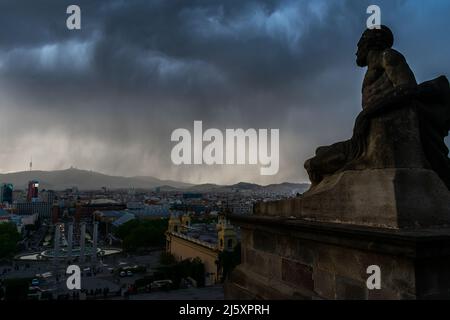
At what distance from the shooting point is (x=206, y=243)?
34344 mm

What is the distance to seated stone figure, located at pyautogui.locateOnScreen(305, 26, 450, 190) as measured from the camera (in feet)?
11.1

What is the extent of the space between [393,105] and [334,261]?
1427mm

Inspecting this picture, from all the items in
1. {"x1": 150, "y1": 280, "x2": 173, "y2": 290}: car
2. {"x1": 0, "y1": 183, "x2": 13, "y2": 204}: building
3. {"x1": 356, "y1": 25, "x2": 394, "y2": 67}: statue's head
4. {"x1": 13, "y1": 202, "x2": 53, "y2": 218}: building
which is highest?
{"x1": 356, "y1": 25, "x2": 394, "y2": 67}: statue's head

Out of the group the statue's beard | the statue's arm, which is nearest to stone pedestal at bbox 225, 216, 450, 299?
the statue's arm

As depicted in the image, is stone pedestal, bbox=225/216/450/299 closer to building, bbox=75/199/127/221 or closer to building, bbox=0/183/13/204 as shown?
building, bbox=75/199/127/221

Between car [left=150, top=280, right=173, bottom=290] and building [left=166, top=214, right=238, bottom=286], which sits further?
building [left=166, top=214, right=238, bottom=286]

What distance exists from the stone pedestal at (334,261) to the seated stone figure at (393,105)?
29.5 inches

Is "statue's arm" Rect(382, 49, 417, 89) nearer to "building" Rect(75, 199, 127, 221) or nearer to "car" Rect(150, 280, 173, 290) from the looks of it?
"car" Rect(150, 280, 173, 290)

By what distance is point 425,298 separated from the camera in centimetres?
249

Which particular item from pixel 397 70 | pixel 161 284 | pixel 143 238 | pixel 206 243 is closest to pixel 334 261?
pixel 397 70

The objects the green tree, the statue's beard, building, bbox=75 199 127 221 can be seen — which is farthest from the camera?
building, bbox=75 199 127 221

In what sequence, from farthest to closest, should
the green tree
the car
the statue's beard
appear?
the green tree
the car
the statue's beard

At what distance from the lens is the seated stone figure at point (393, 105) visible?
3.38 meters

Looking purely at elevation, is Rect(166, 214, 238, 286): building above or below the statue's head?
below
